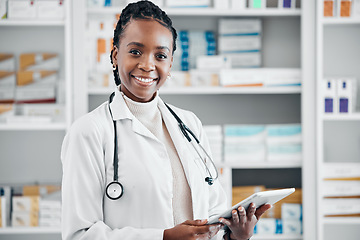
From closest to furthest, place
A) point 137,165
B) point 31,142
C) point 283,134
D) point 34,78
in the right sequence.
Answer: point 137,165 < point 283,134 < point 34,78 < point 31,142

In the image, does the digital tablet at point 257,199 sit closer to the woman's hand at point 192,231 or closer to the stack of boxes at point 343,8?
the woman's hand at point 192,231

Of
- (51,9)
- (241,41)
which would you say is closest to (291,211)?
(241,41)

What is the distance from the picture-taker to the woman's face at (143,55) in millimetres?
1114

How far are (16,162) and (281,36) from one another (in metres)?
1.99

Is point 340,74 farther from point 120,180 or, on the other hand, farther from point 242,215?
point 120,180

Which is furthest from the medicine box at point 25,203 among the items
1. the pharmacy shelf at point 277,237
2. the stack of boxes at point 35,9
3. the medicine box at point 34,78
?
the pharmacy shelf at point 277,237

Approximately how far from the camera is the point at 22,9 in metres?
2.40

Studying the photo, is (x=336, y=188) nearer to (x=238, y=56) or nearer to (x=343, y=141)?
(x=343, y=141)

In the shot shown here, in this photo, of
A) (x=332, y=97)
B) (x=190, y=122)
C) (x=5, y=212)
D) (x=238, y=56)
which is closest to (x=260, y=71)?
(x=238, y=56)

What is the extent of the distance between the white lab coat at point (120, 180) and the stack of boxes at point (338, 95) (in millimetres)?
1520

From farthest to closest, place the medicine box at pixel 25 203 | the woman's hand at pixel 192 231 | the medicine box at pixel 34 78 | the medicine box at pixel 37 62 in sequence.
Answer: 1. the medicine box at pixel 37 62
2. the medicine box at pixel 34 78
3. the medicine box at pixel 25 203
4. the woman's hand at pixel 192 231

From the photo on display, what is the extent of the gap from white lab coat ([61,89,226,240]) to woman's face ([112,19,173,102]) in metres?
0.08

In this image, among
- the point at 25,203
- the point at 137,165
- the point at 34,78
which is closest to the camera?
the point at 137,165

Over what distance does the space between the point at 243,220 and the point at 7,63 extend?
7.13 ft
